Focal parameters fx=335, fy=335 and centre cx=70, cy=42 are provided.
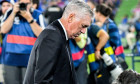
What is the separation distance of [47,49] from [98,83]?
8.69ft

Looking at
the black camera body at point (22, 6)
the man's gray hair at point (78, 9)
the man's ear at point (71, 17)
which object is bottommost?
the black camera body at point (22, 6)

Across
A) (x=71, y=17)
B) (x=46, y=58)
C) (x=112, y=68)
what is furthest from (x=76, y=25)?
(x=112, y=68)

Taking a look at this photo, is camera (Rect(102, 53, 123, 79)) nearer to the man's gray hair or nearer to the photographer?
the photographer

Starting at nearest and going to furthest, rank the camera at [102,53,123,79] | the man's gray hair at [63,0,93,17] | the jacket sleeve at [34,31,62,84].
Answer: the jacket sleeve at [34,31,62,84]
the man's gray hair at [63,0,93,17]
the camera at [102,53,123,79]

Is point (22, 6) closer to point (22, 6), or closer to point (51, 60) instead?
point (22, 6)

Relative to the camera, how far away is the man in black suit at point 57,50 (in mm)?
2455

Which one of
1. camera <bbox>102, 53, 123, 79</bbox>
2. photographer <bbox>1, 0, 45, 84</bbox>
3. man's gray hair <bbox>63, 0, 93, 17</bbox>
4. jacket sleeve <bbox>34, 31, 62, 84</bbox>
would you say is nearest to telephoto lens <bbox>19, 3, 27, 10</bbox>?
photographer <bbox>1, 0, 45, 84</bbox>

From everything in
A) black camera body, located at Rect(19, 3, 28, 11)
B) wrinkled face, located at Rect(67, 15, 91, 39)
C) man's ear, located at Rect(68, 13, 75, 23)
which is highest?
man's ear, located at Rect(68, 13, 75, 23)

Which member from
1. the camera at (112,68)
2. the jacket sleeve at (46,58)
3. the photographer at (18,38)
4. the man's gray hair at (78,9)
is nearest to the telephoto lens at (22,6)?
the photographer at (18,38)

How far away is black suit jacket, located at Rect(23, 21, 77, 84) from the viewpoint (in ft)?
8.05

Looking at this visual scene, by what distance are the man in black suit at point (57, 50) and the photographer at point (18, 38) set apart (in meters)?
1.54

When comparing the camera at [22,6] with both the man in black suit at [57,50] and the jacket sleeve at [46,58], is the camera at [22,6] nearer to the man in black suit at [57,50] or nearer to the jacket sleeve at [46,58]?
the man in black suit at [57,50]

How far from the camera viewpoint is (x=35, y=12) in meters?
4.36

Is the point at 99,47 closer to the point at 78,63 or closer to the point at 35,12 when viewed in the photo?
the point at 78,63
